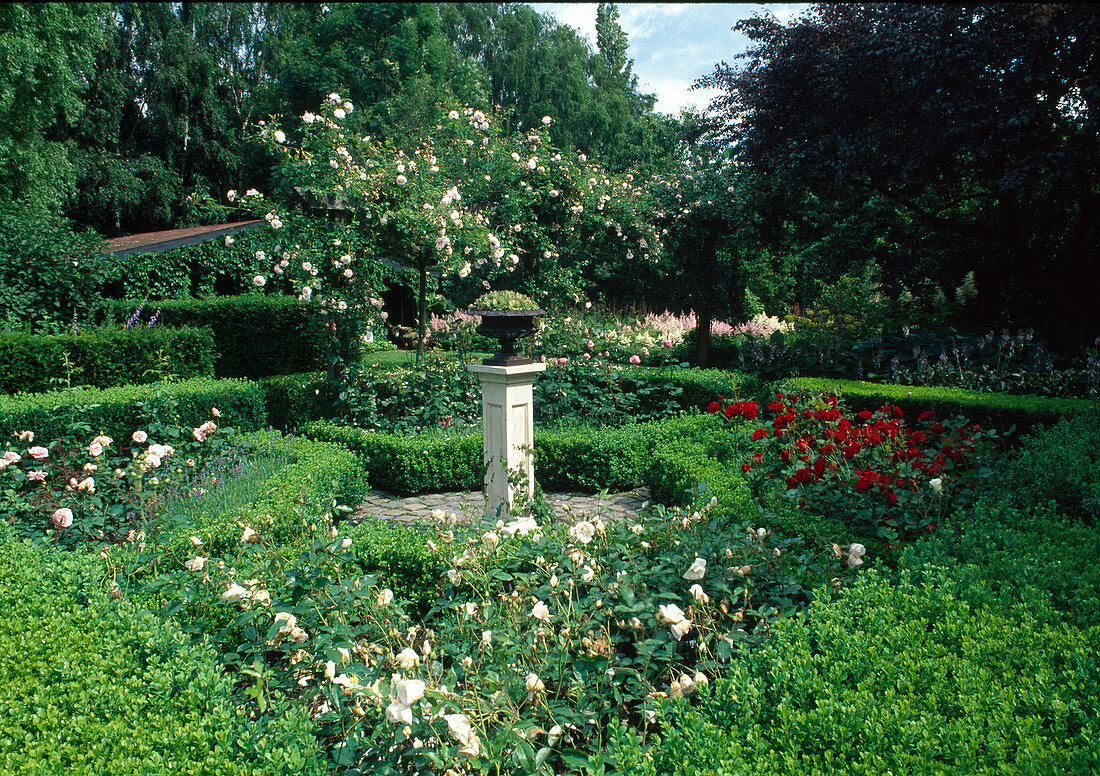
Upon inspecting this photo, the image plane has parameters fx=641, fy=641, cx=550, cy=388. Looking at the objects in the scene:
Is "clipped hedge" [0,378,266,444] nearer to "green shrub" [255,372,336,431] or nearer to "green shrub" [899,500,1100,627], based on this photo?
"green shrub" [255,372,336,431]

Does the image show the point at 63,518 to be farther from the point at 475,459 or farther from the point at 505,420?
the point at 475,459

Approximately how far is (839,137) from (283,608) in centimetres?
834

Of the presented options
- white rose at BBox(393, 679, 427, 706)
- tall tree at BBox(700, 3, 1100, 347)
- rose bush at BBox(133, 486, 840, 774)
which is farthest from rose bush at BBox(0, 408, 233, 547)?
tall tree at BBox(700, 3, 1100, 347)

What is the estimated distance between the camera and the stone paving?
5367 mm

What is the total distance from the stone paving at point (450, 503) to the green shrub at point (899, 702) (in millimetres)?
3333

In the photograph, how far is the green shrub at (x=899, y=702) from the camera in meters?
1.42

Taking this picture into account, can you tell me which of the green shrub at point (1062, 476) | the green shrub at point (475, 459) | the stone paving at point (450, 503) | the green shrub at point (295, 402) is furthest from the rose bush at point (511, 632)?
the green shrub at point (295, 402)

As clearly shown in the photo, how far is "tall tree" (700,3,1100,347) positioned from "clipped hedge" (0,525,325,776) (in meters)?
8.01

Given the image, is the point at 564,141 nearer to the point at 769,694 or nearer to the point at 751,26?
the point at 751,26

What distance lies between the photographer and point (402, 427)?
22.6ft

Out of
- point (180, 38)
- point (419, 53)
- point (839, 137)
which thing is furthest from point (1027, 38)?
point (180, 38)

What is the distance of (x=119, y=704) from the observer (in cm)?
183

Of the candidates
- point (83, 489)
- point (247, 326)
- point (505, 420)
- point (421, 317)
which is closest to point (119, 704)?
point (83, 489)

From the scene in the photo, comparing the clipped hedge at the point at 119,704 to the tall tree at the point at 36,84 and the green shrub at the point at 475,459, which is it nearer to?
the green shrub at the point at 475,459
